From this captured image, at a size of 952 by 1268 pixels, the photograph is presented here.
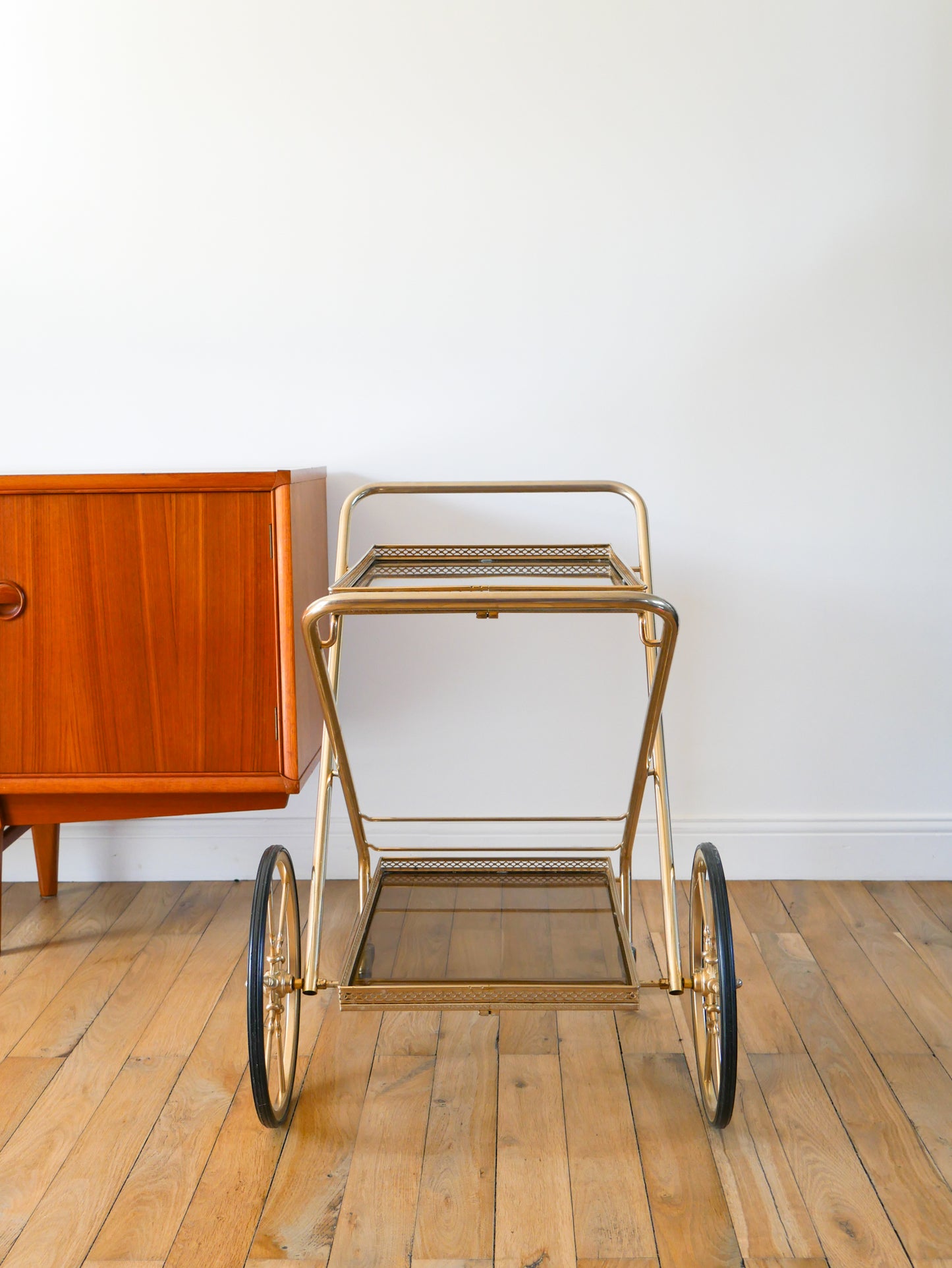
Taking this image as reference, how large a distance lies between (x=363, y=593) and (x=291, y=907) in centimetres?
79

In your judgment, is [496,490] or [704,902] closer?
[704,902]

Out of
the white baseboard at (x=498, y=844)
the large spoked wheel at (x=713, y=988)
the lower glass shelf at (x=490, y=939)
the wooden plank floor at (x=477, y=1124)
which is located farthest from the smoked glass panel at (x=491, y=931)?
the white baseboard at (x=498, y=844)

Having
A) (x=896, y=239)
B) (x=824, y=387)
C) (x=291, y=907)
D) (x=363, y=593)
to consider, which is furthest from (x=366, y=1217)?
(x=896, y=239)

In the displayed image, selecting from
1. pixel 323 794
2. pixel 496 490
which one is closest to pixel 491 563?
pixel 496 490

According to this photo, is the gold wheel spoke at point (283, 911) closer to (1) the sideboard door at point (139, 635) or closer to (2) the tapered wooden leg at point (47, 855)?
(1) the sideboard door at point (139, 635)

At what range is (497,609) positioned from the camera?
1.48m

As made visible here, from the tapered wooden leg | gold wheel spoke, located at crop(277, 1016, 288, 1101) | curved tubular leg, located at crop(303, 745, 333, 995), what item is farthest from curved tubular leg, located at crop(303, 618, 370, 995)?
the tapered wooden leg

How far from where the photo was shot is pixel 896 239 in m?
2.61

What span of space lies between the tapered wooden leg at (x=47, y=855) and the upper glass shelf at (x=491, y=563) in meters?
1.25

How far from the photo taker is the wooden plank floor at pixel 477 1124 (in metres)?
1.59

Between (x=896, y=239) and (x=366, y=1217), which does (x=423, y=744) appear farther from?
(x=896, y=239)

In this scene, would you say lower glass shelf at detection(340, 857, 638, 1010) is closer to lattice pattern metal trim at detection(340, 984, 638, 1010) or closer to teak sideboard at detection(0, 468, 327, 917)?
lattice pattern metal trim at detection(340, 984, 638, 1010)

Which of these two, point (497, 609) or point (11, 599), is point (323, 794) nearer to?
point (497, 609)

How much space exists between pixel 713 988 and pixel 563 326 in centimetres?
158
